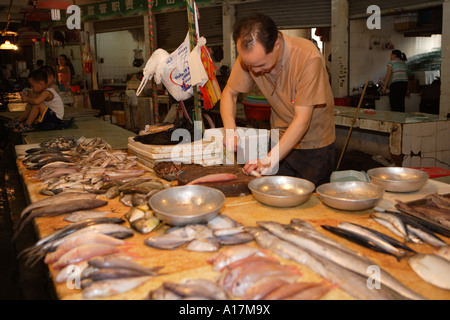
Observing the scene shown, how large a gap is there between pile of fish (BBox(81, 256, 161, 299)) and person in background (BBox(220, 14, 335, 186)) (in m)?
1.43

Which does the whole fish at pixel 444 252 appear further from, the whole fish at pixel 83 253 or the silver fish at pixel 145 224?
the whole fish at pixel 83 253

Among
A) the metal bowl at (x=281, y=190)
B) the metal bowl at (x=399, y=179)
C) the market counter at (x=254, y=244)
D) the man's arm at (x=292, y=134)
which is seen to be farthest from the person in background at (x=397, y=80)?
the metal bowl at (x=281, y=190)

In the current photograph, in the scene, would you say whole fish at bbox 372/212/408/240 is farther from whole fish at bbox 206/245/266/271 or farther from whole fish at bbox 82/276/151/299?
whole fish at bbox 82/276/151/299

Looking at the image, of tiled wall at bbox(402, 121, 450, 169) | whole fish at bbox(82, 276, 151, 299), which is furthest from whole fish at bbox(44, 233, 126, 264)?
tiled wall at bbox(402, 121, 450, 169)

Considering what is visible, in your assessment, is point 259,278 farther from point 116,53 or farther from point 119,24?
point 116,53

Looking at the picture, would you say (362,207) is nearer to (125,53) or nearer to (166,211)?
(166,211)

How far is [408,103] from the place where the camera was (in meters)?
10.6

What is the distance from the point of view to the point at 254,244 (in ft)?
6.89

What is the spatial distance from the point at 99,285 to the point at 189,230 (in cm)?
61

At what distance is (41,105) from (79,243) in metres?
6.42

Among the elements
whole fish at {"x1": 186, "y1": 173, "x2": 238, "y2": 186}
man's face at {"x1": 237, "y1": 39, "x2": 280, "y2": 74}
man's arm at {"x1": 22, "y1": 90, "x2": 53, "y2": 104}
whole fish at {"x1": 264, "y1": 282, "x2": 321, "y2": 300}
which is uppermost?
man's face at {"x1": 237, "y1": 39, "x2": 280, "y2": 74}

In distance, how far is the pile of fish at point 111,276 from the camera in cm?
168

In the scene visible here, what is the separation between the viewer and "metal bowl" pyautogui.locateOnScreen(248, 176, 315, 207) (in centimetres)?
256
